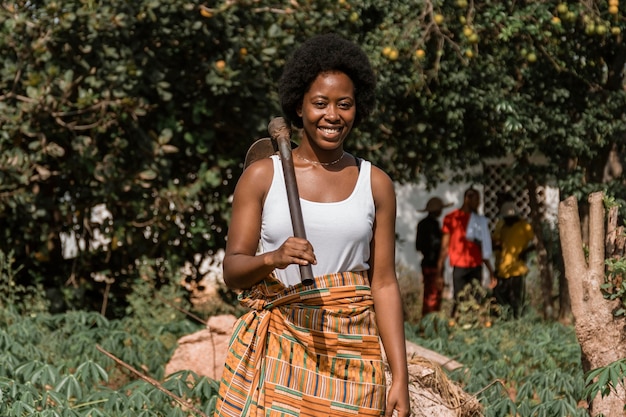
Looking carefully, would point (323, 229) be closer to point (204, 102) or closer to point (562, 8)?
point (204, 102)

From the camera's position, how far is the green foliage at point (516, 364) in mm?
4562

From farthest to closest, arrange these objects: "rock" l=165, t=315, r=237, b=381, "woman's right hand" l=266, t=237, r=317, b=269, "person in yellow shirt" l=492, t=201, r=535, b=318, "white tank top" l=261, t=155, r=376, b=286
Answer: "person in yellow shirt" l=492, t=201, r=535, b=318
"rock" l=165, t=315, r=237, b=381
"white tank top" l=261, t=155, r=376, b=286
"woman's right hand" l=266, t=237, r=317, b=269

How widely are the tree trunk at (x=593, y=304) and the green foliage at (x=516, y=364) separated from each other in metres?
0.36

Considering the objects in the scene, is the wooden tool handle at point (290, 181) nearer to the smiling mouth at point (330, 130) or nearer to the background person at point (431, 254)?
the smiling mouth at point (330, 130)

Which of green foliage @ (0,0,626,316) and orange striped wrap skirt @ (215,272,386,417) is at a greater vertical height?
green foliage @ (0,0,626,316)

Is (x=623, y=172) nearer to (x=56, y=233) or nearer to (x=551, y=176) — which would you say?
(x=551, y=176)

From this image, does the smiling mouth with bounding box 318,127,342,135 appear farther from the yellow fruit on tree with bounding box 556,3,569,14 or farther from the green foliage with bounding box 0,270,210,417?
the yellow fruit on tree with bounding box 556,3,569,14

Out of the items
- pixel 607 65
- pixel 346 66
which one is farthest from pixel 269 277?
pixel 607 65

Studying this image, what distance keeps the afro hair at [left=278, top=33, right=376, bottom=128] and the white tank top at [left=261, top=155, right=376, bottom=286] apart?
0.78 ft

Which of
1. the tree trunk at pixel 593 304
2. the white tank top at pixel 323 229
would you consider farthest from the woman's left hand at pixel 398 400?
the tree trunk at pixel 593 304

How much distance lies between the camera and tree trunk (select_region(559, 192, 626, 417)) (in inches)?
160

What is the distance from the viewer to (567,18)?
24.3 feet

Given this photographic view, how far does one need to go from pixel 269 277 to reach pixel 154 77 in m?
4.86

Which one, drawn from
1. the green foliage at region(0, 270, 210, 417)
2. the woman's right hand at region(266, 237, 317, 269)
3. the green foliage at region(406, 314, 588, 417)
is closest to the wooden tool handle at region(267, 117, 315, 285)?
the woman's right hand at region(266, 237, 317, 269)
